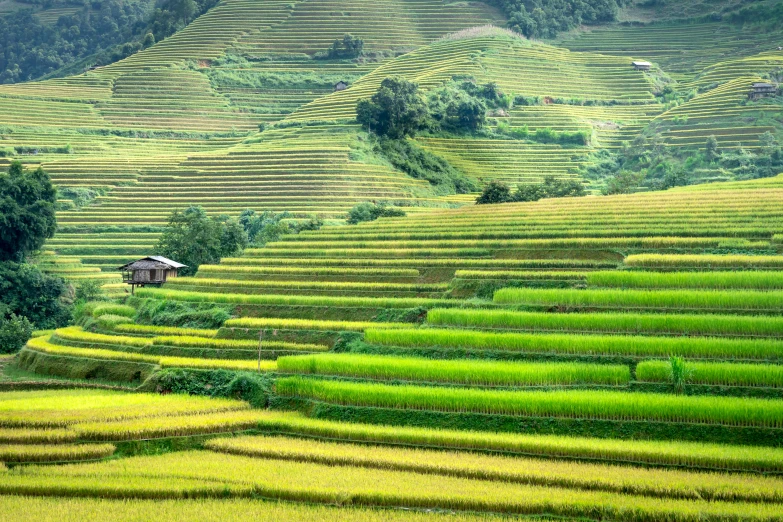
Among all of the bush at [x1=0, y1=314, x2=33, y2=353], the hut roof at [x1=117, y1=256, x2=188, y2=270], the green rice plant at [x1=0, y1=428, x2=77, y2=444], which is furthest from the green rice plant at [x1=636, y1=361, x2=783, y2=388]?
the bush at [x1=0, y1=314, x2=33, y2=353]

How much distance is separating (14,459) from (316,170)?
35691 millimetres

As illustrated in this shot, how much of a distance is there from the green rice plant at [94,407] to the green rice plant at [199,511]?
4692 millimetres

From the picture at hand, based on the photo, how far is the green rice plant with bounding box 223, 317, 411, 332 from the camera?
2716 centimetres

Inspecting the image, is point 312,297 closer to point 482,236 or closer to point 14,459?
point 482,236

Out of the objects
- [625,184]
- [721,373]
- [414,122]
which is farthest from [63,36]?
[721,373]

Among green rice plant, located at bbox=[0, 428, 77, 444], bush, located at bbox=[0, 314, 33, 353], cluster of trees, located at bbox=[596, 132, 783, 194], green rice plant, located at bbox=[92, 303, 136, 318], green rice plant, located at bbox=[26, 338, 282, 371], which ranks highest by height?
green rice plant, located at bbox=[0, 428, 77, 444]

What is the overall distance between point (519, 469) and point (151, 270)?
23.9 meters

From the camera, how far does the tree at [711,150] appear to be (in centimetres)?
5356

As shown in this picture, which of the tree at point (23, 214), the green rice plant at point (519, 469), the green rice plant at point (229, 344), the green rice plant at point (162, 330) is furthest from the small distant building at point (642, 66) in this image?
the green rice plant at point (519, 469)

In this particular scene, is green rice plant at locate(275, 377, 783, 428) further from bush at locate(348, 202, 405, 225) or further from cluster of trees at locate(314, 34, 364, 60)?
cluster of trees at locate(314, 34, 364, 60)

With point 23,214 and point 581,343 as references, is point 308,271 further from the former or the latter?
point 23,214

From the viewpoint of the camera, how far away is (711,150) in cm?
5403

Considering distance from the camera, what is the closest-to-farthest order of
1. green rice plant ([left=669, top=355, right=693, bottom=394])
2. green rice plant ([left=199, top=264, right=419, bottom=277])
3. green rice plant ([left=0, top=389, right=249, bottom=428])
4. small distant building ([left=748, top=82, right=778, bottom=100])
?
1. green rice plant ([left=669, top=355, right=693, bottom=394])
2. green rice plant ([left=0, top=389, right=249, bottom=428])
3. green rice plant ([left=199, top=264, right=419, bottom=277])
4. small distant building ([left=748, top=82, right=778, bottom=100])

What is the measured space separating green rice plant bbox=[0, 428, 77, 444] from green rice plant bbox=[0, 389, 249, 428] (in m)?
0.65
